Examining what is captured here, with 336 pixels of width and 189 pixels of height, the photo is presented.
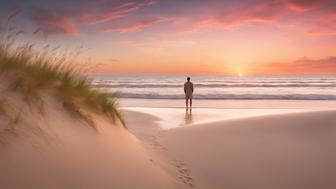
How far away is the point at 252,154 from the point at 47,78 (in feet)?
18.2

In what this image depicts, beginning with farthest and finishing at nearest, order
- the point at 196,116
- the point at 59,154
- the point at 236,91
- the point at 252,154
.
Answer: the point at 236,91, the point at 196,116, the point at 252,154, the point at 59,154

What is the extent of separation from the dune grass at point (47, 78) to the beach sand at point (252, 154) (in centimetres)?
190

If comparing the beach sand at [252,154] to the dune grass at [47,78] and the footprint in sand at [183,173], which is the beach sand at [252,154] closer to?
the footprint in sand at [183,173]

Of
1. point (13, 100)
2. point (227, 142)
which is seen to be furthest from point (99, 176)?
point (227, 142)

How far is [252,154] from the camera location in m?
8.31

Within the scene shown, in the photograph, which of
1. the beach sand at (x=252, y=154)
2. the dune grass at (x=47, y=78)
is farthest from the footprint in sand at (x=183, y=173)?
the dune grass at (x=47, y=78)

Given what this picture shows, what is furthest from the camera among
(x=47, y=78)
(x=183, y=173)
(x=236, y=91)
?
(x=236, y=91)

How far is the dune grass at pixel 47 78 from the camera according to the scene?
400cm

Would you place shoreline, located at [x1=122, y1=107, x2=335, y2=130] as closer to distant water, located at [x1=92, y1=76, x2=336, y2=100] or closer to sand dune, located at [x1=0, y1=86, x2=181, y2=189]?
distant water, located at [x1=92, y1=76, x2=336, y2=100]

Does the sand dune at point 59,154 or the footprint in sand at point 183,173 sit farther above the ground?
the sand dune at point 59,154

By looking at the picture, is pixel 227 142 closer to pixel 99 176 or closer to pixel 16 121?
pixel 99 176

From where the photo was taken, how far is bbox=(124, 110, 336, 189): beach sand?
6652 mm

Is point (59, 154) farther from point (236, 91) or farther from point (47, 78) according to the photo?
point (236, 91)

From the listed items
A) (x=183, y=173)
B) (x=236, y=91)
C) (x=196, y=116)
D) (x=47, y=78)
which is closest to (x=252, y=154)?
(x=183, y=173)
